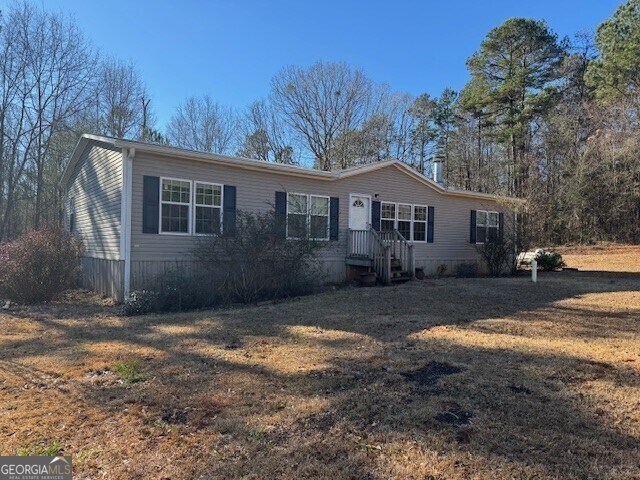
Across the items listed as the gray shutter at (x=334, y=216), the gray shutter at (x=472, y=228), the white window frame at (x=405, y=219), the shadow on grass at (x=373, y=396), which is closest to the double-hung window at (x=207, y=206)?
the gray shutter at (x=334, y=216)

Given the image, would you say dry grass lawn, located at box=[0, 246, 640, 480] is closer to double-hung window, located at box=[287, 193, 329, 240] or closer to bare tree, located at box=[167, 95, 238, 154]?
double-hung window, located at box=[287, 193, 329, 240]

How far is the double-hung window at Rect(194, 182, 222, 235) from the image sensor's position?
964cm

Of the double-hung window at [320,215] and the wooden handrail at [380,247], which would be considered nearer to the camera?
the double-hung window at [320,215]

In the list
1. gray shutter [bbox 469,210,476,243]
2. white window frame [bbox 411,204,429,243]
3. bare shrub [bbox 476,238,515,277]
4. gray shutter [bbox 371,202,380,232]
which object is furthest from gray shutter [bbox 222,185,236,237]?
gray shutter [bbox 469,210,476,243]

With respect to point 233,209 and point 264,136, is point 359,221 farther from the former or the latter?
point 264,136

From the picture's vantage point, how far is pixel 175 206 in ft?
30.9

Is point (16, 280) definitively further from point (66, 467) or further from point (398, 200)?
point (398, 200)

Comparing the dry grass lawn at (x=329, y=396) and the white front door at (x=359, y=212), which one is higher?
the white front door at (x=359, y=212)

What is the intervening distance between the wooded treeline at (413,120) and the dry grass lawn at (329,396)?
41.2 ft

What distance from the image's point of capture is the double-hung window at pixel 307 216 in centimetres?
925

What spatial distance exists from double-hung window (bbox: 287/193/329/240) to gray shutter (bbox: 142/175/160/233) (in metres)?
2.81

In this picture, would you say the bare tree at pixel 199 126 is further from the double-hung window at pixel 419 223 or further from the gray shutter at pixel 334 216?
the gray shutter at pixel 334 216

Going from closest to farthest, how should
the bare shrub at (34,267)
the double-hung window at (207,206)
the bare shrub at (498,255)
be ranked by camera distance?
the bare shrub at (34,267)
the double-hung window at (207,206)
the bare shrub at (498,255)

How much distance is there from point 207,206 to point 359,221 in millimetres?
4595
